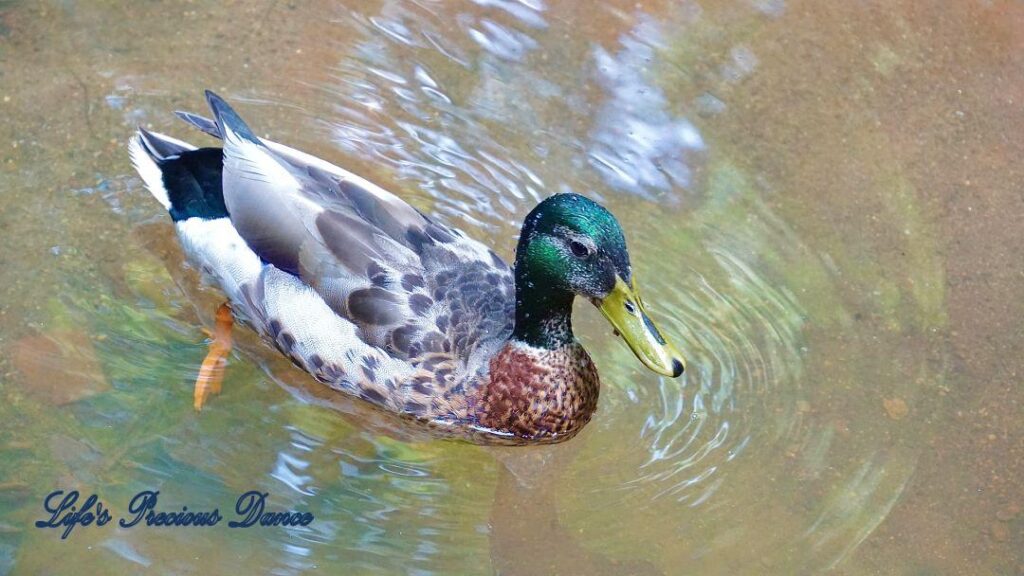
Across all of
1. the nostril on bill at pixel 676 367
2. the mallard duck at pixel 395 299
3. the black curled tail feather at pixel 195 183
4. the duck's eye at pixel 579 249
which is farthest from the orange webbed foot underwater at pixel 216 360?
the nostril on bill at pixel 676 367

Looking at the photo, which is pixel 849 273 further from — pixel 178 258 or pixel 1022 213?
pixel 178 258

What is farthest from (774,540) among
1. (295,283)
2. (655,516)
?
(295,283)

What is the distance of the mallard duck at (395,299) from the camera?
4746mm

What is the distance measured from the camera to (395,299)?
4.74 metres

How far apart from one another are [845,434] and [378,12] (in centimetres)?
303

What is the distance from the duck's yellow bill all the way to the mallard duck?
0.38ft

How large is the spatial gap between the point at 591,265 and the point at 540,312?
416 mm

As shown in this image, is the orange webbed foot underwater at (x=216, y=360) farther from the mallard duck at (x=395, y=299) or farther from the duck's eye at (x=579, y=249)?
the duck's eye at (x=579, y=249)

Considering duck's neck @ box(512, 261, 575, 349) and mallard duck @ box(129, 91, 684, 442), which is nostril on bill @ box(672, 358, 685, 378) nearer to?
mallard duck @ box(129, 91, 684, 442)

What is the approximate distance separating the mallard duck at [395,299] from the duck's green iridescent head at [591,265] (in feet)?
0.04

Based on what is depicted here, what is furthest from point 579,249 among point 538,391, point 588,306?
point 588,306

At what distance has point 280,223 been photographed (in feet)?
16.2

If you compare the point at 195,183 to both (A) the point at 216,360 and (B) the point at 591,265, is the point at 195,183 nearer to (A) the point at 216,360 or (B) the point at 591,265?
(A) the point at 216,360

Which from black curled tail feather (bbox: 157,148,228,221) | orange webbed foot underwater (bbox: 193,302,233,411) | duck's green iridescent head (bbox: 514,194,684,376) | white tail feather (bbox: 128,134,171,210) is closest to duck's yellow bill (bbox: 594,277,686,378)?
duck's green iridescent head (bbox: 514,194,684,376)
